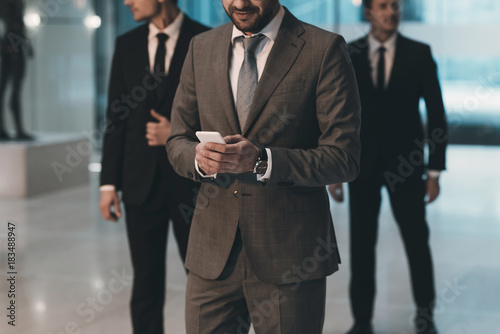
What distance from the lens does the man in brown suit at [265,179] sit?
2.01m

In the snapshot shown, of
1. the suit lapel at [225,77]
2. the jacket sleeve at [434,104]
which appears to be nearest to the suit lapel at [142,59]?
the suit lapel at [225,77]

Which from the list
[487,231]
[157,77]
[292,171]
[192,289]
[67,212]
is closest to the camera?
[292,171]

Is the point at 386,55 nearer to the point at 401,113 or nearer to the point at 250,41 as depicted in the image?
the point at 401,113

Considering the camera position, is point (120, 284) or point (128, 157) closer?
point (128, 157)

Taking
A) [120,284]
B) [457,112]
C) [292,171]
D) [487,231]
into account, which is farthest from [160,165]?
[457,112]

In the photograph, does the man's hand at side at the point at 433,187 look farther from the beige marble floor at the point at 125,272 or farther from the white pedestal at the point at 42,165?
the white pedestal at the point at 42,165

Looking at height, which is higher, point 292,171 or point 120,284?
point 292,171

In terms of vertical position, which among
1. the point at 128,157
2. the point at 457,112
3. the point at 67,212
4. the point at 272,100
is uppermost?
the point at 272,100

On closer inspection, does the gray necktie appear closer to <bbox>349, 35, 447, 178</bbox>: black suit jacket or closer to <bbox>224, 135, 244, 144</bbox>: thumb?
<bbox>224, 135, 244, 144</bbox>: thumb

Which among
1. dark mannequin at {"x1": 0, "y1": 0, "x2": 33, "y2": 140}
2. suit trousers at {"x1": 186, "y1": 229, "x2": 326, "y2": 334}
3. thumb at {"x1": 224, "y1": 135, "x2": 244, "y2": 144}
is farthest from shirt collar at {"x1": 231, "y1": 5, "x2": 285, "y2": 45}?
dark mannequin at {"x1": 0, "y1": 0, "x2": 33, "y2": 140}

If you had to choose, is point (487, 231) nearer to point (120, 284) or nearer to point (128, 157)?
point (120, 284)

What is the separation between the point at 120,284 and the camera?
489 centimetres

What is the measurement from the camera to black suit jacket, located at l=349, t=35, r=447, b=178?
12.0 feet

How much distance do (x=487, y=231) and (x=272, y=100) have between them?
5.16 m
